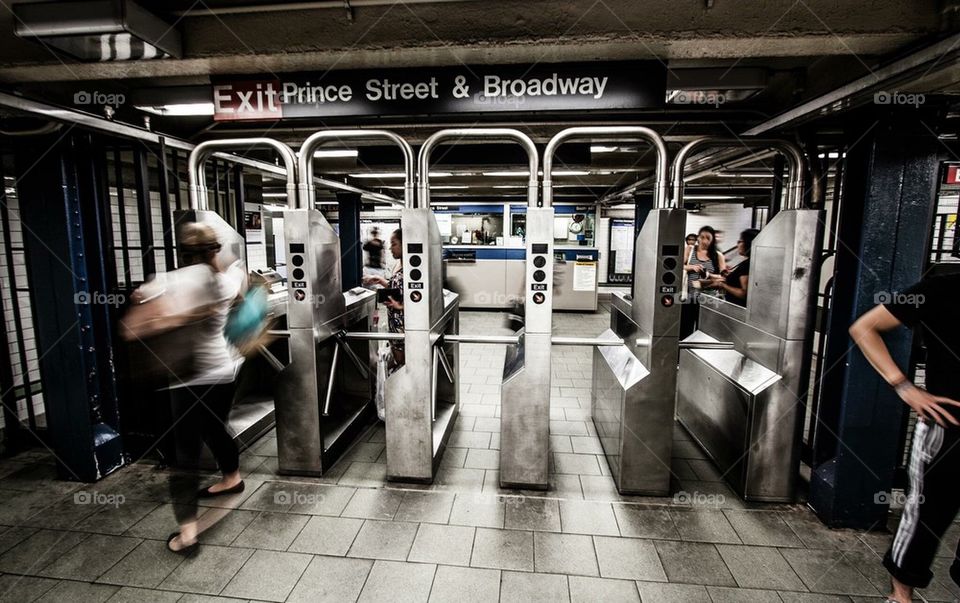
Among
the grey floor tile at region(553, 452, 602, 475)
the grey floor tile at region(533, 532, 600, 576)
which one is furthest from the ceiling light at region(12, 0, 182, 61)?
the grey floor tile at region(553, 452, 602, 475)

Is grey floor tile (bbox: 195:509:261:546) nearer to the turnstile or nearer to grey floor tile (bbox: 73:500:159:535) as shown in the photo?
grey floor tile (bbox: 73:500:159:535)

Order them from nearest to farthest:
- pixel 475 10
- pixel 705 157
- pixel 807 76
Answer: pixel 475 10 < pixel 807 76 < pixel 705 157

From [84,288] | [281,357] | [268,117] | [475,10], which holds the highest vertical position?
[475,10]

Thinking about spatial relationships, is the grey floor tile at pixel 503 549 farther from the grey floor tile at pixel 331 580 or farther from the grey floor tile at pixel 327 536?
the grey floor tile at pixel 327 536

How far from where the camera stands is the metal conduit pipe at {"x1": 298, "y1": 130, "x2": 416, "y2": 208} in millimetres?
2730

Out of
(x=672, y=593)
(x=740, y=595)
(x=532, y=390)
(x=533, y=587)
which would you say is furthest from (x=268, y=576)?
(x=740, y=595)

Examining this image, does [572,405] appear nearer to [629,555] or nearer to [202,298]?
[629,555]

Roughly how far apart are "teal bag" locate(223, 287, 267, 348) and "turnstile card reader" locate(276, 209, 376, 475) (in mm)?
231

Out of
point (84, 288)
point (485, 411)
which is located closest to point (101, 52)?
point (84, 288)

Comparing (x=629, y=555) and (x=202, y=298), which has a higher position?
(x=202, y=298)

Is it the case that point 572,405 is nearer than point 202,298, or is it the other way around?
point 202,298

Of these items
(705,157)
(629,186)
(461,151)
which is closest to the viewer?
(705,157)

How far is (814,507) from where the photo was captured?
2.67 m

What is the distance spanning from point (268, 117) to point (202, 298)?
1102 mm
